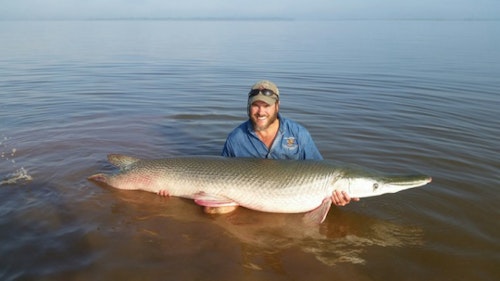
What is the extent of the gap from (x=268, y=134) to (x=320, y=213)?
1.23 meters

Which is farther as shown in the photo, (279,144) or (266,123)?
(279,144)

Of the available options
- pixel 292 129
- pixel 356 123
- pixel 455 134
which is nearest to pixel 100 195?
pixel 292 129

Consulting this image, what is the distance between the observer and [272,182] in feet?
14.4

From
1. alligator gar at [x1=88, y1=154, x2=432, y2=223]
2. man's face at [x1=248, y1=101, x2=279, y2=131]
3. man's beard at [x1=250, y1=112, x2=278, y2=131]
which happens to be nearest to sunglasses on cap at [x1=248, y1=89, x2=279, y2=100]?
man's face at [x1=248, y1=101, x2=279, y2=131]

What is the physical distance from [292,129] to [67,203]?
293 cm

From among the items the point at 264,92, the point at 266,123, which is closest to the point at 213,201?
the point at 266,123

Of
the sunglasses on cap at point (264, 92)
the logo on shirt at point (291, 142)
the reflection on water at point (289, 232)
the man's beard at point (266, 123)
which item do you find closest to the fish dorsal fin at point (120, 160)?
the reflection on water at point (289, 232)

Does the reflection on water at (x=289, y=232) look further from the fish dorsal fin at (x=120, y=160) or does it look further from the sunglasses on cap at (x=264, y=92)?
the sunglasses on cap at (x=264, y=92)

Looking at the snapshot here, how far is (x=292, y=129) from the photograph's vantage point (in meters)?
5.04

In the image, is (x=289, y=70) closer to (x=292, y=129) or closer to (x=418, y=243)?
(x=292, y=129)

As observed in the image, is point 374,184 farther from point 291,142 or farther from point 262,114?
point 262,114

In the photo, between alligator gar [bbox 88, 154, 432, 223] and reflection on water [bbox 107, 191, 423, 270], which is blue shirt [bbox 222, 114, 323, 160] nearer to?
alligator gar [bbox 88, 154, 432, 223]

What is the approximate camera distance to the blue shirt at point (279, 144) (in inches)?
198

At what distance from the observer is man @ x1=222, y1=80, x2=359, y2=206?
4727 millimetres
